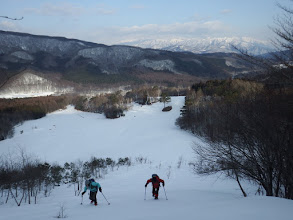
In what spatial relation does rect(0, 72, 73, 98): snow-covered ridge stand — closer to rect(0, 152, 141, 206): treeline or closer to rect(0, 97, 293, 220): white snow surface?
rect(0, 97, 293, 220): white snow surface

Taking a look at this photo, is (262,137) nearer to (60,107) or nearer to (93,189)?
(93,189)

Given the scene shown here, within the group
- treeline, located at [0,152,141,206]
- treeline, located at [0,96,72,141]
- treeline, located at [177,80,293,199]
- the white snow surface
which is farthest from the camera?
treeline, located at [0,96,72,141]

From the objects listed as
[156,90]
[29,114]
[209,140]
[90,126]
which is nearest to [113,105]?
[90,126]

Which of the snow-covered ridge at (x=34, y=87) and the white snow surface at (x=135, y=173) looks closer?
the white snow surface at (x=135, y=173)

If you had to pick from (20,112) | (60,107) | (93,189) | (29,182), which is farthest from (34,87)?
(93,189)

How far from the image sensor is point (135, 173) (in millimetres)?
16609

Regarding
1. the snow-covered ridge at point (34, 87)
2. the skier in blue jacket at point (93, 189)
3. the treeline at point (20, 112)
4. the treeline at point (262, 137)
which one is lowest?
the treeline at point (20, 112)

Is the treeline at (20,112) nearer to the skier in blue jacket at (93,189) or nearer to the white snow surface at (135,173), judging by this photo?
the white snow surface at (135,173)

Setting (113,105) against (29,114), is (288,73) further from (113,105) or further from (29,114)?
(29,114)

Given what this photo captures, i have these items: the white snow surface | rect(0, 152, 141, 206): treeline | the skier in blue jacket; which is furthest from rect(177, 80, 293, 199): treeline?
rect(0, 152, 141, 206): treeline

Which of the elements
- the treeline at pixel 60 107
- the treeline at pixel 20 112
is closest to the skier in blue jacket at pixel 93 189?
the treeline at pixel 60 107

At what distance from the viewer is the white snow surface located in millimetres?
5586

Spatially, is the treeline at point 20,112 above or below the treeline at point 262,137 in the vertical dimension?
below

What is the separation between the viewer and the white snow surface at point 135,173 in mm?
5586
